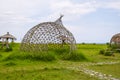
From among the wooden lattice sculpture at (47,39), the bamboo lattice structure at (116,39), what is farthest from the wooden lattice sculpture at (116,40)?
the wooden lattice sculpture at (47,39)

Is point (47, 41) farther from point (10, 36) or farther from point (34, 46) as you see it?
point (10, 36)

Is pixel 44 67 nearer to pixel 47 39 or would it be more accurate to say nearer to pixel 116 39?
pixel 47 39

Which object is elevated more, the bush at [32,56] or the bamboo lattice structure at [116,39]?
the bamboo lattice structure at [116,39]

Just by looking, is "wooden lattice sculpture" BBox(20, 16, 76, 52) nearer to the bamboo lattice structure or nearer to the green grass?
the green grass

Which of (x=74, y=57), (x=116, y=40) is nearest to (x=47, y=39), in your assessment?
(x=74, y=57)

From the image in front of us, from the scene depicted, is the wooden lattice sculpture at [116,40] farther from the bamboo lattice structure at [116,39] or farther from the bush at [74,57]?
the bush at [74,57]

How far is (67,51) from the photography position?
25922 millimetres

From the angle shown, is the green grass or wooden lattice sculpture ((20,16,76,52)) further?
wooden lattice sculpture ((20,16,76,52))

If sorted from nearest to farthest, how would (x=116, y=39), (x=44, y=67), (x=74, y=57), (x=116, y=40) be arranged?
(x=44, y=67)
(x=74, y=57)
(x=116, y=40)
(x=116, y=39)

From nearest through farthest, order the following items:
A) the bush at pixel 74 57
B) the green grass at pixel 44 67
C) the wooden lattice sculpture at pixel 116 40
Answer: the green grass at pixel 44 67 → the bush at pixel 74 57 → the wooden lattice sculpture at pixel 116 40

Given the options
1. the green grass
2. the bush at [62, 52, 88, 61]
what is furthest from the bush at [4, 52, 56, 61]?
the bush at [62, 52, 88, 61]

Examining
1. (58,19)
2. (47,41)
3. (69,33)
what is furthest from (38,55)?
(58,19)

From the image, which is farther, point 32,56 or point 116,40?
point 116,40

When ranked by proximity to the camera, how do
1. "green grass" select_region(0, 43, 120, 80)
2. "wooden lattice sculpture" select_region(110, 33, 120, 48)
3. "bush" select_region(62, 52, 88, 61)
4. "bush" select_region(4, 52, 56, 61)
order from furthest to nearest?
"wooden lattice sculpture" select_region(110, 33, 120, 48)
"bush" select_region(62, 52, 88, 61)
"bush" select_region(4, 52, 56, 61)
"green grass" select_region(0, 43, 120, 80)
